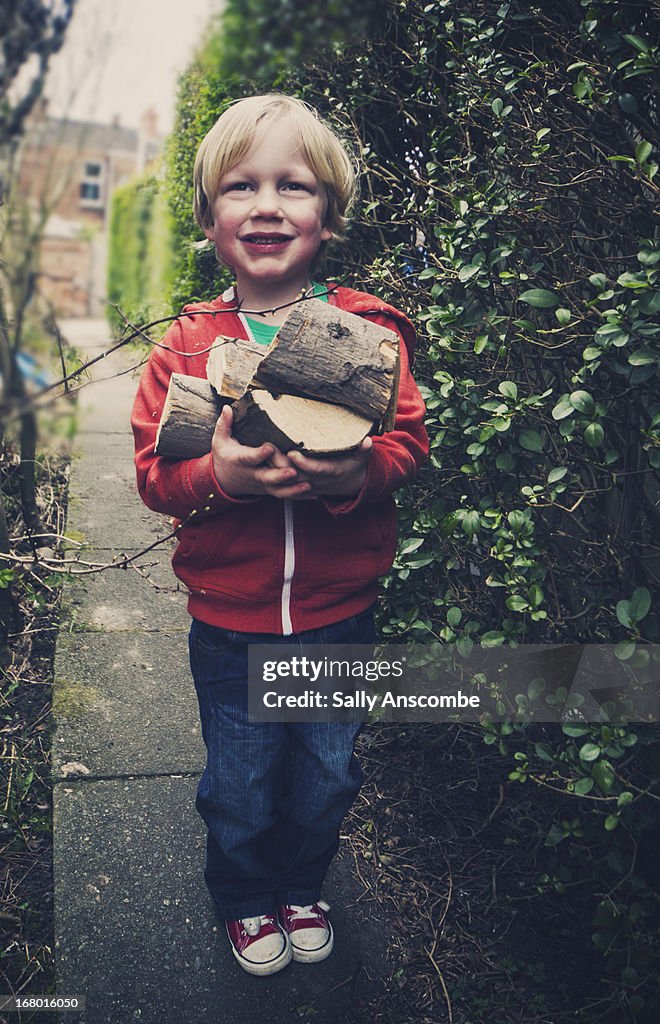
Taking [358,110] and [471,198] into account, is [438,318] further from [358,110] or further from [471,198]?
[358,110]

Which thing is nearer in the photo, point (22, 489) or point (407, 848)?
point (407, 848)

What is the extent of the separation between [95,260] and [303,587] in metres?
1.12

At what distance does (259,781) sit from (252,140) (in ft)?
4.68

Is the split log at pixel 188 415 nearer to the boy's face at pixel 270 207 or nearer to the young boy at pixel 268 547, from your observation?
the young boy at pixel 268 547

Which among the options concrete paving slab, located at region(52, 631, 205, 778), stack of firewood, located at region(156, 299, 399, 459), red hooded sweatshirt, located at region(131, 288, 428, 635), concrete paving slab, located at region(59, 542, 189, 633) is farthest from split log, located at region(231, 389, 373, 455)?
concrete paving slab, located at region(59, 542, 189, 633)

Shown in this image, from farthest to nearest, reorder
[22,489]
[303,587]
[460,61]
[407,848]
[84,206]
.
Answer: [22,489] → [407,848] → [460,61] → [303,587] → [84,206]

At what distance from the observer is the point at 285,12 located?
1.59 meters

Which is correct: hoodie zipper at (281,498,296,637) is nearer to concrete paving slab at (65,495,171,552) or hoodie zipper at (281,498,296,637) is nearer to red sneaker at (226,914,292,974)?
red sneaker at (226,914,292,974)

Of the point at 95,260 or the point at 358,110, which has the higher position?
the point at 358,110

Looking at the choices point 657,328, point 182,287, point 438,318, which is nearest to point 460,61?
point 438,318

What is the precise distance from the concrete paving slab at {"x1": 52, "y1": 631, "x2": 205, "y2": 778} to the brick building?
1.90 metres

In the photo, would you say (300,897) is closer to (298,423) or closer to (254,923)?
(254,923)

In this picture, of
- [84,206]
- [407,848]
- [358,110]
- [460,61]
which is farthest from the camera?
[358,110]

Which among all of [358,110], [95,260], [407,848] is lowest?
[407,848]
